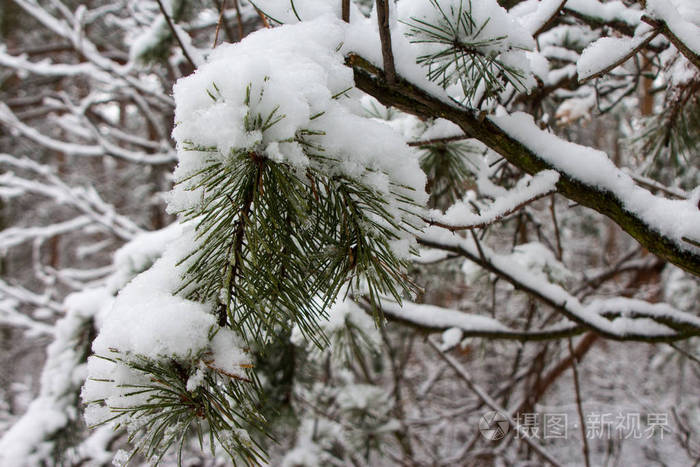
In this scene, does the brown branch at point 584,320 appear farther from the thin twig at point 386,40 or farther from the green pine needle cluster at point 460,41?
the thin twig at point 386,40

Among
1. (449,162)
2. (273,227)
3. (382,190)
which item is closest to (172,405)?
(273,227)

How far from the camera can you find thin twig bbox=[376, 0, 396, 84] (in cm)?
62

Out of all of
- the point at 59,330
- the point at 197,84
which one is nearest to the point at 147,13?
the point at 59,330

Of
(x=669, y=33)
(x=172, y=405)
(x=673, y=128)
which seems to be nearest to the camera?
(x=172, y=405)

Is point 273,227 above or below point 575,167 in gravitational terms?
below

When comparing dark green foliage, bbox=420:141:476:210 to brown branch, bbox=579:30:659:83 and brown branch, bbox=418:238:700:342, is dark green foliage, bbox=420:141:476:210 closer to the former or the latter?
brown branch, bbox=418:238:700:342

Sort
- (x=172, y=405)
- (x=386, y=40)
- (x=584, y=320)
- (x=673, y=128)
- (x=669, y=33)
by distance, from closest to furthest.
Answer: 1. (x=172, y=405)
2. (x=386, y=40)
3. (x=669, y=33)
4. (x=584, y=320)
5. (x=673, y=128)

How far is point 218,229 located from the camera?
1.80 feet

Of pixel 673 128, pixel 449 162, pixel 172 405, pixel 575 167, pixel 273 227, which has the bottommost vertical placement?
pixel 172 405

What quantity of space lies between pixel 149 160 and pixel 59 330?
171 cm

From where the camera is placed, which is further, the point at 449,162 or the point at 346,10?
the point at 449,162

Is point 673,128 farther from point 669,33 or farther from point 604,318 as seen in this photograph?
point 669,33

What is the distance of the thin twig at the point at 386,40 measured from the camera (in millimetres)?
621

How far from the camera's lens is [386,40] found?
2.18 feet
